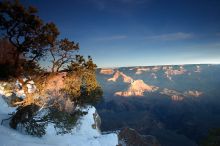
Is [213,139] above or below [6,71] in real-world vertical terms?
below

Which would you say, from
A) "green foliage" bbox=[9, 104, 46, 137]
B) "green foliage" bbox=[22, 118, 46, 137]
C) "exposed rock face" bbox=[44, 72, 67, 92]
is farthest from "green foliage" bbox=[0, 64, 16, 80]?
"green foliage" bbox=[22, 118, 46, 137]

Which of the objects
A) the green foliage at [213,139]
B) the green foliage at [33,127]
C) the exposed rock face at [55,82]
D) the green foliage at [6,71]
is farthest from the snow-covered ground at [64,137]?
the green foliage at [213,139]

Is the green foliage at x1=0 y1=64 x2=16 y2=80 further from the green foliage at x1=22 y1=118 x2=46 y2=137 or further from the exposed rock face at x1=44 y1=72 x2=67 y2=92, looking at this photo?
the green foliage at x1=22 y1=118 x2=46 y2=137

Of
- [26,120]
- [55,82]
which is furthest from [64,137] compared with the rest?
[55,82]

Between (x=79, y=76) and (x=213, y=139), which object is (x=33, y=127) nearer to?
(x=79, y=76)

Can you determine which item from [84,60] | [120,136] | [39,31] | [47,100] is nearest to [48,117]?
[47,100]

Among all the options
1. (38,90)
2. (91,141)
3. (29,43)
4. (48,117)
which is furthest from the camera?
(91,141)

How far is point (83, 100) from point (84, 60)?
848 centimetres

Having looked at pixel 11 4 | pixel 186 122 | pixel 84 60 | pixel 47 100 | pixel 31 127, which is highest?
pixel 11 4

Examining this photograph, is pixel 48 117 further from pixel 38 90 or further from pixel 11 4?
pixel 11 4

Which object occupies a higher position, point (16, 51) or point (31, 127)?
point (16, 51)

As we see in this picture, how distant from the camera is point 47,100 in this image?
28.3m

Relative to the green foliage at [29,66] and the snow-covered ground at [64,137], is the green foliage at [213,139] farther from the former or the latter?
the green foliage at [29,66]

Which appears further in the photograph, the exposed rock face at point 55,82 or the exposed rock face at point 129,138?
the exposed rock face at point 129,138
